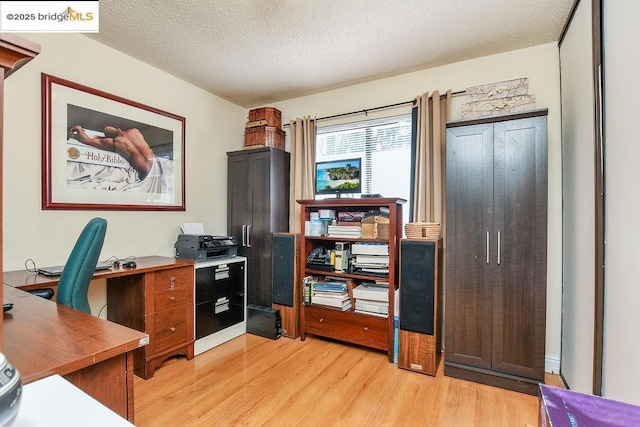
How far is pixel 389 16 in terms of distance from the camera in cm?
211

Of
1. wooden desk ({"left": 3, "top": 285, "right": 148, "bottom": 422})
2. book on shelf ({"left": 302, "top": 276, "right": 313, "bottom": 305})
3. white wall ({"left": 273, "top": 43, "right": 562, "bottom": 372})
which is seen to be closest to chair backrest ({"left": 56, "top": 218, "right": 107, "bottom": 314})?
A: wooden desk ({"left": 3, "top": 285, "right": 148, "bottom": 422})

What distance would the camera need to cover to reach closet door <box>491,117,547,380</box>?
81.4 inches

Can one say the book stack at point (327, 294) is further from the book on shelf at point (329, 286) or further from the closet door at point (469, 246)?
the closet door at point (469, 246)

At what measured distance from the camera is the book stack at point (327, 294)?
2.86 metres

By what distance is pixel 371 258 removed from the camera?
9.11 feet

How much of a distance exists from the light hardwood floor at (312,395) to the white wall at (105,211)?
1.04 metres

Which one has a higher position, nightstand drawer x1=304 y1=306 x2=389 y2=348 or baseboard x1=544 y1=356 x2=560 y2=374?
nightstand drawer x1=304 y1=306 x2=389 y2=348

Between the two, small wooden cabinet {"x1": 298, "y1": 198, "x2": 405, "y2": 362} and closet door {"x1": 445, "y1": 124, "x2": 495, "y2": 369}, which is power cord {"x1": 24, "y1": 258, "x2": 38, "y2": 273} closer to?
small wooden cabinet {"x1": 298, "y1": 198, "x2": 405, "y2": 362}

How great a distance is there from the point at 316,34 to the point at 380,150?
1.25 metres

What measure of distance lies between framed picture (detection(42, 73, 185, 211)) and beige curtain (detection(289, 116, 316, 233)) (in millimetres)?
1153

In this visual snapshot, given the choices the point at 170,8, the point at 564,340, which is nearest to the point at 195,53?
the point at 170,8

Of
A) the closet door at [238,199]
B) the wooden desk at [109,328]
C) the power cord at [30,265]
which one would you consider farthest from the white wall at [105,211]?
the wooden desk at [109,328]

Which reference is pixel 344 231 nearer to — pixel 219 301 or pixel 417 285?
pixel 417 285

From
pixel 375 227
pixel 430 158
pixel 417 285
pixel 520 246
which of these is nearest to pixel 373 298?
pixel 417 285
